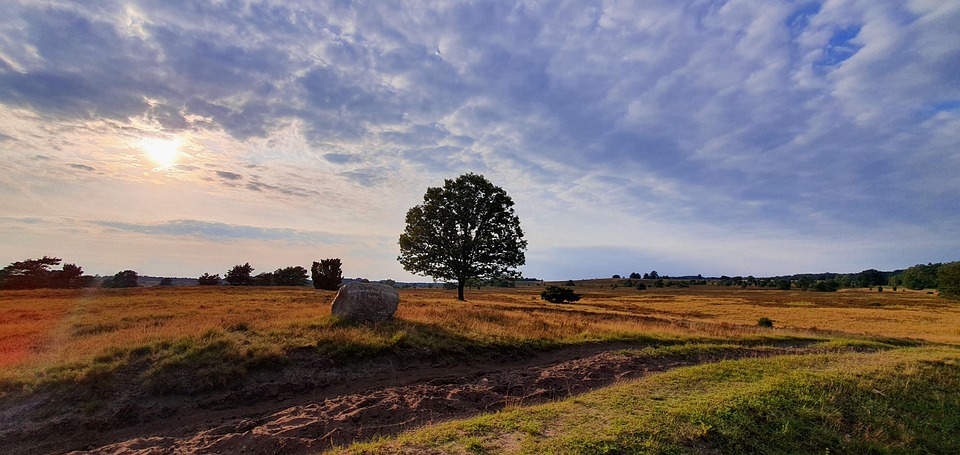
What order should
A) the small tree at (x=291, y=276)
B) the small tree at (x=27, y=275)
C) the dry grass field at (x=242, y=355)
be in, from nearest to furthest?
the dry grass field at (x=242, y=355)
the small tree at (x=27, y=275)
the small tree at (x=291, y=276)

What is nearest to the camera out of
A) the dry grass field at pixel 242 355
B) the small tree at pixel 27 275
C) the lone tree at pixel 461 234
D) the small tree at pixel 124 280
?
the dry grass field at pixel 242 355

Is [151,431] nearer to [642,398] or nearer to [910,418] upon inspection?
[642,398]

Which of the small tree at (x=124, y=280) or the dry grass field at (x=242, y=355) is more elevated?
the small tree at (x=124, y=280)

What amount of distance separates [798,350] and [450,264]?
89.9 ft

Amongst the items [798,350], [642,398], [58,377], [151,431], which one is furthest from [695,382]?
[58,377]

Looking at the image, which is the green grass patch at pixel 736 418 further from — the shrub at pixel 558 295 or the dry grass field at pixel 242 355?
the shrub at pixel 558 295

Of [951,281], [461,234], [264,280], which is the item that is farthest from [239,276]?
[951,281]

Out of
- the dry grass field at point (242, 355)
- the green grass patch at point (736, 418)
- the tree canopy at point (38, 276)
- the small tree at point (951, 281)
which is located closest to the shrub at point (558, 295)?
the dry grass field at point (242, 355)

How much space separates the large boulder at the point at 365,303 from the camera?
16.9 meters

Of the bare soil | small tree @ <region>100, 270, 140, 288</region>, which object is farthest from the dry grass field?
small tree @ <region>100, 270, 140, 288</region>

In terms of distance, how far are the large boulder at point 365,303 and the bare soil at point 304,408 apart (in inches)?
176

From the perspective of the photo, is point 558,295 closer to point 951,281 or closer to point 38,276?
point 951,281

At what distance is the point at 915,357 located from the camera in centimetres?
1555

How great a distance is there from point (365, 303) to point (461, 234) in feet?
76.5
